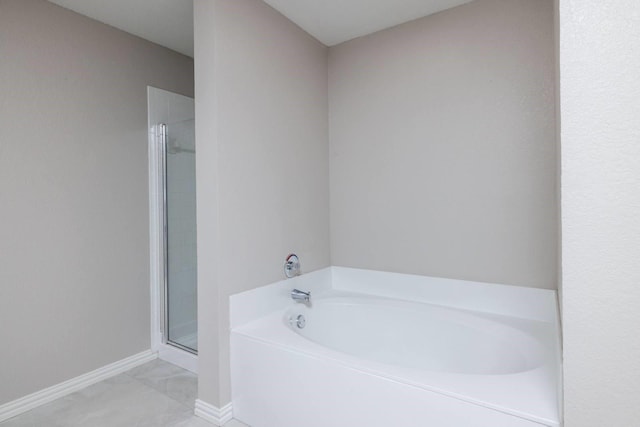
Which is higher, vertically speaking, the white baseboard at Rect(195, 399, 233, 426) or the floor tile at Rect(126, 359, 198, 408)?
the white baseboard at Rect(195, 399, 233, 426)

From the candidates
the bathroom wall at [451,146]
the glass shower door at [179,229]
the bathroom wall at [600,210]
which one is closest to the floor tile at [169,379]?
the glass shower door at [179,229]

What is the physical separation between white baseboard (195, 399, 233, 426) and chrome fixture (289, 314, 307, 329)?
547 mm

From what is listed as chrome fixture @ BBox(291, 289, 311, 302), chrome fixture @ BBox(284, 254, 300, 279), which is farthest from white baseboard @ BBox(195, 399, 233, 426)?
chrome fixture @ BBox(284, 254, 300, 279)

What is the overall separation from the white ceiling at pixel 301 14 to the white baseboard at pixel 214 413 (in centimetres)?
230

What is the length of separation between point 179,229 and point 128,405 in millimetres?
1197

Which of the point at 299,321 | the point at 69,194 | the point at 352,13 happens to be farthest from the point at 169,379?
the point at 352,13

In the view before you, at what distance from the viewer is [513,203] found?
1.96 m

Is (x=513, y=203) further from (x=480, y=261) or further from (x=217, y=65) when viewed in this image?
(x=217, y=65)

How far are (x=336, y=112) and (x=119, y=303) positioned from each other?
6.84 feet

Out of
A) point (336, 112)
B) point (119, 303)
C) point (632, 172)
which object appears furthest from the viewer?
point (336, 112)

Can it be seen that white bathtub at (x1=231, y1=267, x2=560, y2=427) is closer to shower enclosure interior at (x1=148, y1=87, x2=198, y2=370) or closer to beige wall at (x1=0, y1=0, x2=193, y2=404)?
shower enclosure interior at (x1=148, y1=87, x2=198, y2=370)

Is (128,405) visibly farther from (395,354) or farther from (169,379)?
(395,354)

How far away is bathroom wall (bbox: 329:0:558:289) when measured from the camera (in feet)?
6.18

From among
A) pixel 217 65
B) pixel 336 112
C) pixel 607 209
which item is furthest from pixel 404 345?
pixel 217 65
